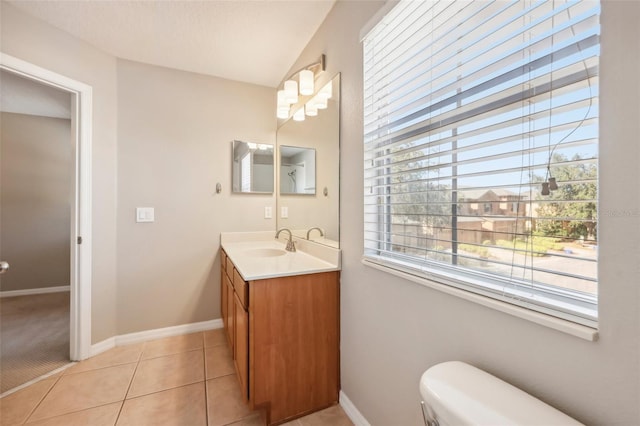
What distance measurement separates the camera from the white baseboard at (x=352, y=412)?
1.42 meters

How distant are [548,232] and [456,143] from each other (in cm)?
41

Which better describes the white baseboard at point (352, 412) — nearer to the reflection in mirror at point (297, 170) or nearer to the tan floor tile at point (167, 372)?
the tan floor tile at point (167, 372)

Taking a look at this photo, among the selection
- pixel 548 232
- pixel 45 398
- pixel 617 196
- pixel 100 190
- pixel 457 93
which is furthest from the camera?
pixel 100 190

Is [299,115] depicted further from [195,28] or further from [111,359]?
[111,359]

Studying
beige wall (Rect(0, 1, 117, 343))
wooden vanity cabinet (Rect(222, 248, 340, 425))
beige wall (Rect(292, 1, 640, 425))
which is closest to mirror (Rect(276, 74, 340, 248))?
beige wall (Rect(292, 1, 640, 425))

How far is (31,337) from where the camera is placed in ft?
7.70

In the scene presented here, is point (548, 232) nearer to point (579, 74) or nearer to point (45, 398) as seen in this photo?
point (579, 74)

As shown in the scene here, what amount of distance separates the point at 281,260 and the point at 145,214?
1.43 m

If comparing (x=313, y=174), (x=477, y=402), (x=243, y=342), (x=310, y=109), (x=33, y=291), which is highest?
(x=310, y=109)

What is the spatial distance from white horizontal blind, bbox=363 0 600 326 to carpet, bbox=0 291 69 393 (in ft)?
8.39

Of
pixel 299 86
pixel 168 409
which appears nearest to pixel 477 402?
pixel 168 409

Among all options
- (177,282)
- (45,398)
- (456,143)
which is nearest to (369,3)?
(456,143)

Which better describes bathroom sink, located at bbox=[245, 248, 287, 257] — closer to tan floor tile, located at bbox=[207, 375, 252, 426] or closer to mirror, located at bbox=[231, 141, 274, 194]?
mirror, located at bbox=[231, 141, 274, 194]

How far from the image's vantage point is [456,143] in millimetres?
962
